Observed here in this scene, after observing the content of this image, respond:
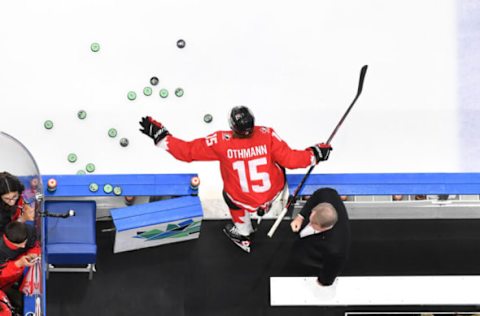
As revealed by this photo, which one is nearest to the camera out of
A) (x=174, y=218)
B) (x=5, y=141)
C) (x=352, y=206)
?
(x=5, y=141)

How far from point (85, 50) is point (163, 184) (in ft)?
3.13

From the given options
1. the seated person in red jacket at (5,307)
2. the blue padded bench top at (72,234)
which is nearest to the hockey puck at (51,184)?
the blue padded bench top at (72,234)

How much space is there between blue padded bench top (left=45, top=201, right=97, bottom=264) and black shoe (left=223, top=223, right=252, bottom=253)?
73cm

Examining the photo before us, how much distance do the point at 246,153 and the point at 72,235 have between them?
1.03m

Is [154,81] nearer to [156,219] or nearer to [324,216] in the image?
[156,219]

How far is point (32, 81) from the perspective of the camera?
3965 millimetres

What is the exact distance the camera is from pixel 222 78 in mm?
3980

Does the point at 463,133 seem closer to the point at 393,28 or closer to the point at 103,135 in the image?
the point at 393,28

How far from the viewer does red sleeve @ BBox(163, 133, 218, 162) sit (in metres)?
3.40

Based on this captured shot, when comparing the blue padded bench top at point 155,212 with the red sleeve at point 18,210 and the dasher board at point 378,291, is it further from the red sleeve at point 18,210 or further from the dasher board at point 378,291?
the dasher board at point 378,291

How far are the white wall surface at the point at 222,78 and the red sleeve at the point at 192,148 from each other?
0.50 meters

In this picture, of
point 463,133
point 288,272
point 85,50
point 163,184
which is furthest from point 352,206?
point 85,50

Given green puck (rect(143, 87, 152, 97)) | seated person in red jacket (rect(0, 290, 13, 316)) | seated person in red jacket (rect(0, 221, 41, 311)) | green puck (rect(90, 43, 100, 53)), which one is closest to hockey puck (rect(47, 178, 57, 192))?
seated person in red jacket (rect(0, 221, 41, 311))

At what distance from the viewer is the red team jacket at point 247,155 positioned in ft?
11.1
